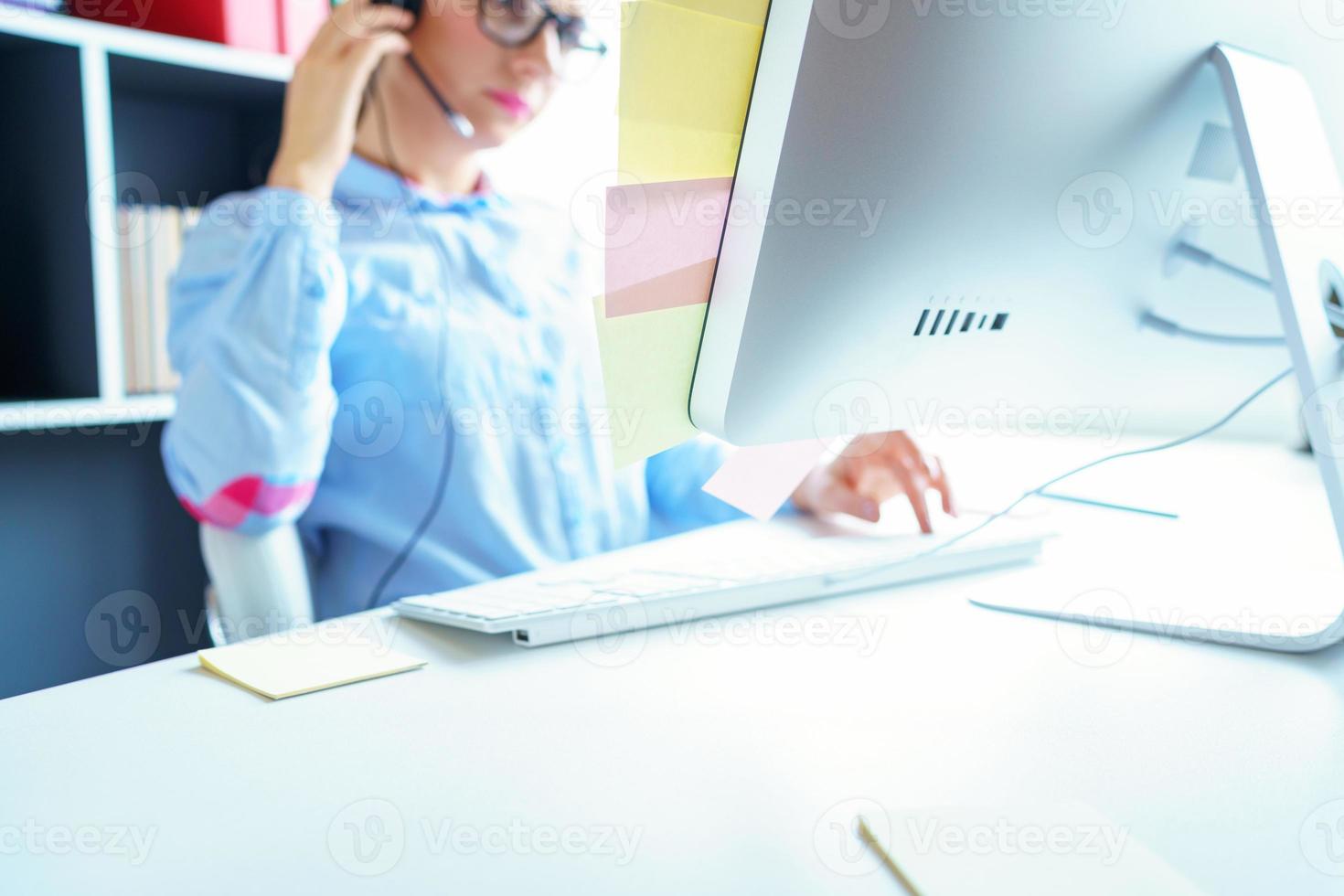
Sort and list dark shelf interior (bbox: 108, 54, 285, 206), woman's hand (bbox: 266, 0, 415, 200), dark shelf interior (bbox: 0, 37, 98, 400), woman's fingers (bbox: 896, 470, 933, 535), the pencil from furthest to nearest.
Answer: dark shelf interior (bbox: 108, 54, 285, 206) < dark shelf interior (bbox: 0, 37, 98, 400) < woman's hand (bbox: 266, 0, 415, 200) < woman's fingers (bbox: 896, 470, 933, 535) < the pencil

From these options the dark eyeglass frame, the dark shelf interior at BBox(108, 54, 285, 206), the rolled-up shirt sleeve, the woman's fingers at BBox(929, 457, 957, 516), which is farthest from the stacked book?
the woman's fingers at BBox(929, 457, 957, 516)

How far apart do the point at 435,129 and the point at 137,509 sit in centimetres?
84

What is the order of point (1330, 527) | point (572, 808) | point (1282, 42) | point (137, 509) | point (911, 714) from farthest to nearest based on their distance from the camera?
1. point (137, 509)
2. point (1330, 527)
3. point (1282, 42)
4. point (911, 714)
5. point (572, 808)

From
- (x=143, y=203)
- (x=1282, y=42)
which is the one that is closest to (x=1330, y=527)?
(x=1282, y=42)

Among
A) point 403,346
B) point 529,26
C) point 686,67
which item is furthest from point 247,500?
point 686,67

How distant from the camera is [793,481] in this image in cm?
55

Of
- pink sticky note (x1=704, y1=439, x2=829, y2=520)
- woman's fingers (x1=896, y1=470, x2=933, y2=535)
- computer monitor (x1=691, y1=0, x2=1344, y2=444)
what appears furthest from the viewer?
woman's fingers (x1=896, y1=470, x2=933, y2=535)

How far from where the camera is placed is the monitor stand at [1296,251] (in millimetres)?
559

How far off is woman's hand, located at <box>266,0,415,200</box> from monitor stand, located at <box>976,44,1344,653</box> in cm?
97

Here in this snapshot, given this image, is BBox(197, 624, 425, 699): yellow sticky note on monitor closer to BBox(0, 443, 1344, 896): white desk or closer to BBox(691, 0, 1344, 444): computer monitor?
BBox(0, 443, 1344, 896): white desk

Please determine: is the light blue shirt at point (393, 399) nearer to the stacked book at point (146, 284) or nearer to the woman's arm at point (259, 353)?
the woman's arm at point (259, 353)

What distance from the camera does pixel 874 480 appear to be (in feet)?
2.89

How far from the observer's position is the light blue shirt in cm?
109

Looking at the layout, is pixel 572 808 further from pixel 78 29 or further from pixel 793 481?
pixel 78 29
